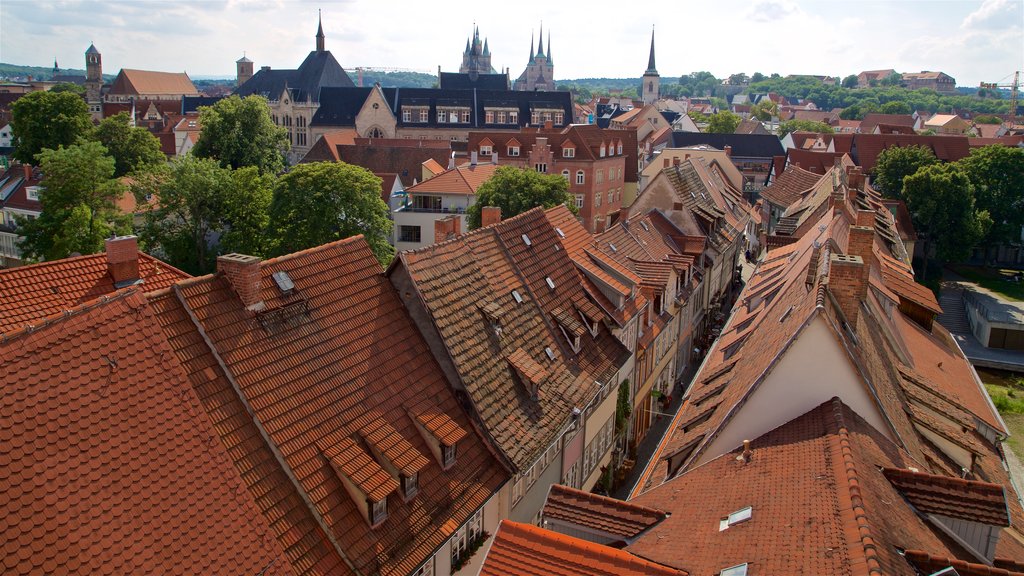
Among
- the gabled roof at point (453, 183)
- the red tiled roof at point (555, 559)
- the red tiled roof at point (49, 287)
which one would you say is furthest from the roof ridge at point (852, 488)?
the gabled roof at point (453, 183)

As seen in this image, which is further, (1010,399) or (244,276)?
(1010,399)

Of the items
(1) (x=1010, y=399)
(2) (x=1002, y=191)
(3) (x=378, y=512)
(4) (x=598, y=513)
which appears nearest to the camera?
(4) (x=598, y=513)

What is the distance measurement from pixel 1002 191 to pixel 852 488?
73.2 metres

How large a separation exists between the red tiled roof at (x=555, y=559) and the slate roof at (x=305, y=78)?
11822 centimetres

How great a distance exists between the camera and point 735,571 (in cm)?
1153

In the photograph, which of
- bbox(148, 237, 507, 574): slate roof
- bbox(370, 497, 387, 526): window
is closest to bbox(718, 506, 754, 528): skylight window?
bbox(148, 237, 507, 574): slate roof

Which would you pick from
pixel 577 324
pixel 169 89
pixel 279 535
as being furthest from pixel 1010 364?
pixel 169 89

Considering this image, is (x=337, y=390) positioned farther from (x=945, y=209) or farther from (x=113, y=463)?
(x=945, y=209)

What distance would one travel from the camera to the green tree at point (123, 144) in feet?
220

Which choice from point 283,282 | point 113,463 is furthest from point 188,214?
point 113,463

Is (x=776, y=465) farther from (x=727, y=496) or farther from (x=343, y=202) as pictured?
(x=343, y=202)

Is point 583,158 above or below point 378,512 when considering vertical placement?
above

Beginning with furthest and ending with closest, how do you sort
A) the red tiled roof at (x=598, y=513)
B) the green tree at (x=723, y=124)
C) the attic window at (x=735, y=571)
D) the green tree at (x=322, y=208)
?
1. the green tree at (x=723, y=124)
2. the green tree at (x=322, y=208)
3. the red tiled roof at (x=598, y=513)
4. the attic window at (x=735, y=571)

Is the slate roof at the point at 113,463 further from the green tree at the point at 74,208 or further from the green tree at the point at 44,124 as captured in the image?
the green tree at the point at 44,124
